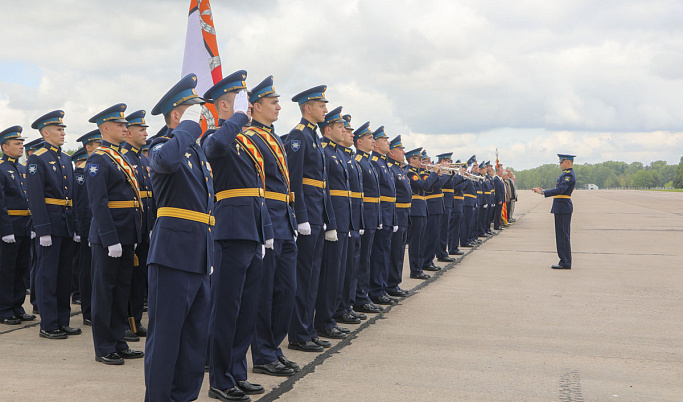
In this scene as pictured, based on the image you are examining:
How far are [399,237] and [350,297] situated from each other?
191cm

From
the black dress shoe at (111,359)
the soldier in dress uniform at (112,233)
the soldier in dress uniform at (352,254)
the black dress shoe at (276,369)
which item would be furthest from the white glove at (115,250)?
the soldier in dress uniform at (352,254)

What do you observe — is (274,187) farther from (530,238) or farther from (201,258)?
(530,238)

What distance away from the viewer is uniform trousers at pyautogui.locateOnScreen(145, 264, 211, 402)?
3.54 metres

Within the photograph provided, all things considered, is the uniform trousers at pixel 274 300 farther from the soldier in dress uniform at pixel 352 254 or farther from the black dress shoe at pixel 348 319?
the black dress shoe at pixel 348 319

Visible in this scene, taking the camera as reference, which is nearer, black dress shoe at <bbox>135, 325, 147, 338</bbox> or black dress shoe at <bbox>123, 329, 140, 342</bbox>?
black dress shoe at <bbox>123, 329, 140, 342</bbox>

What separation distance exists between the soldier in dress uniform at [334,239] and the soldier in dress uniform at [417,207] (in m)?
3.49

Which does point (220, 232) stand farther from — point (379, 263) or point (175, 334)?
point (379, 263)

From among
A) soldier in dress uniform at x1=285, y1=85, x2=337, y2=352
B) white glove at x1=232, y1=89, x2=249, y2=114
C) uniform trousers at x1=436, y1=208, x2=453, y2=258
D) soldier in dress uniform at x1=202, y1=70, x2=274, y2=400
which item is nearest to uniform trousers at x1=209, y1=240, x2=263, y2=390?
soldier in dress uniform at x1=202, y1=70, x2=274, y2=400

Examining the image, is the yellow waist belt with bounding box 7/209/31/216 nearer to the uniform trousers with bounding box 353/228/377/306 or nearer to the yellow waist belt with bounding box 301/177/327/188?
the yellow waist belt with bounding box 301/177/327/188

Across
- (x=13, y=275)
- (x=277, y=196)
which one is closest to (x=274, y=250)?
(x=277, y=196)

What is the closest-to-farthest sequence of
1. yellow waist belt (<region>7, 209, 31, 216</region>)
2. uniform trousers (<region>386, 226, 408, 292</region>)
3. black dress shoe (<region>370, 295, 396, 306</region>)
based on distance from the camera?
yellow waist belt (<region>7, 209, 31, 216</region>), black dress shoe (<region>370, 295, 396, 306</region>), uniform trousers (<region>386, 226, 408, 292</region>)

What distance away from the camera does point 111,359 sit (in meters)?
5.21

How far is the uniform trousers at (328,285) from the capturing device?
6082mm

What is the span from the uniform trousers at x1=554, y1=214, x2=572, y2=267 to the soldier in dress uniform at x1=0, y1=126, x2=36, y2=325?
8846mm
